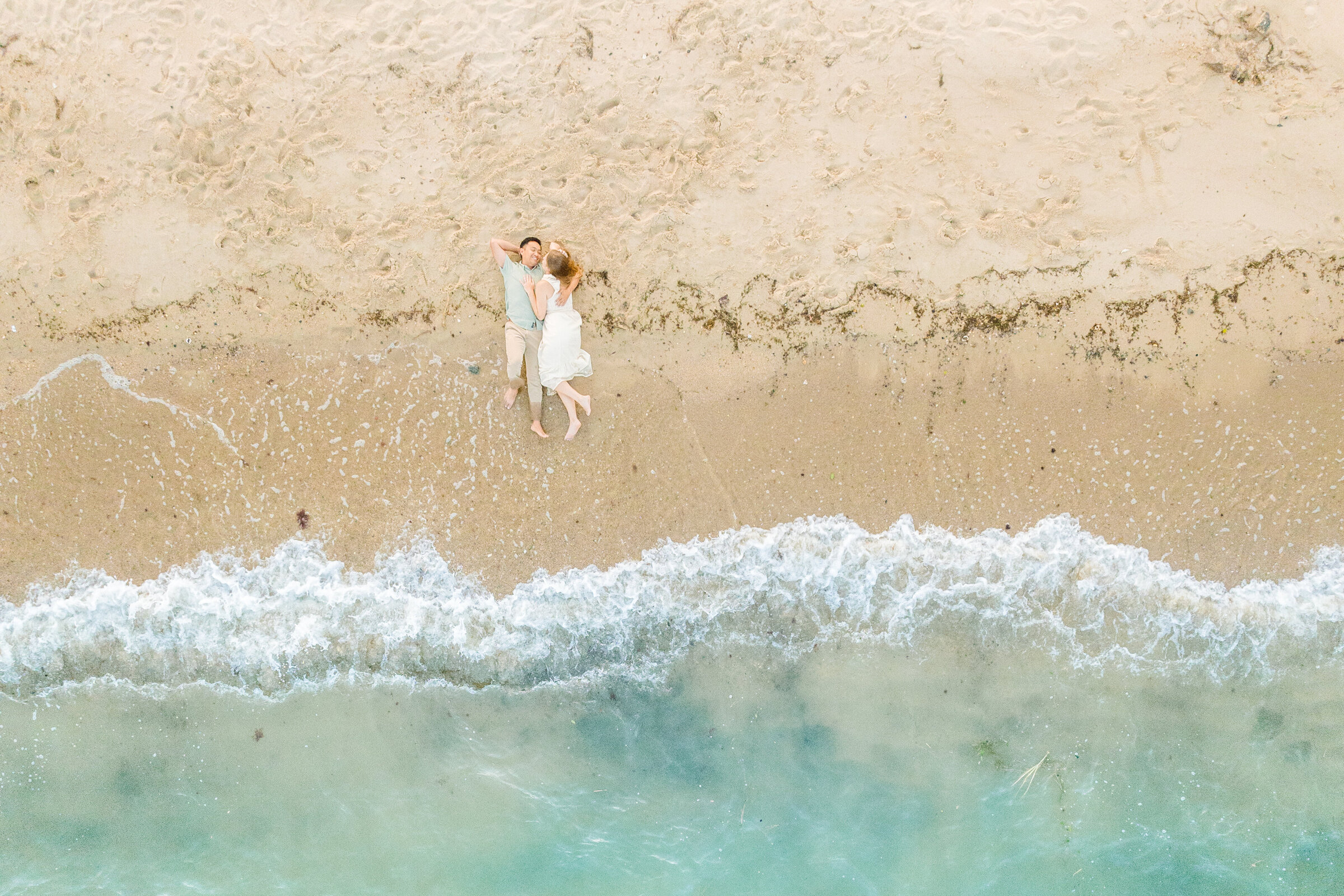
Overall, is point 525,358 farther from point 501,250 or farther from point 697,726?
point 697,726

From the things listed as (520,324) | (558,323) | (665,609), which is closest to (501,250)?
(520,324)

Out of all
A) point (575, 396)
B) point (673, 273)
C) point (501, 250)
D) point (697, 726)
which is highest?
point (501, 250)

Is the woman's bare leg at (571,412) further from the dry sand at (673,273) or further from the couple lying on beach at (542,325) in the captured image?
the dry sand at (673,273)

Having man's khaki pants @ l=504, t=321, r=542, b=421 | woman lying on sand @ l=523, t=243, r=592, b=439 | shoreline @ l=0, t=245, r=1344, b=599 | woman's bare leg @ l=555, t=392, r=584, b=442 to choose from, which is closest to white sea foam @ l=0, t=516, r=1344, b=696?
shoreline @ l=0, t=245, r=1344, b=599

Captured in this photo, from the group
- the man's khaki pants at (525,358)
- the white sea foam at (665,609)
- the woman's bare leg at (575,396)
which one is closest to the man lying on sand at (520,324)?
the man's khaki pants at (525,358)

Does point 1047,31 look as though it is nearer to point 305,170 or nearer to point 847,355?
point 847,355

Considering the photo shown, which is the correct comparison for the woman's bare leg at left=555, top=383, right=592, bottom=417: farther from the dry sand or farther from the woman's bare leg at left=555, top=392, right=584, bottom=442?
the dry sand
